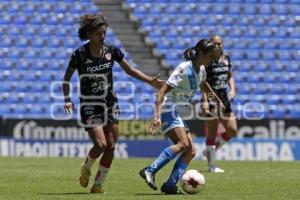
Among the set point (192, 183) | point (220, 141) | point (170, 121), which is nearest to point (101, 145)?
point (170, 121)

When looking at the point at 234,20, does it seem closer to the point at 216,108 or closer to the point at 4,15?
the point at 4,15

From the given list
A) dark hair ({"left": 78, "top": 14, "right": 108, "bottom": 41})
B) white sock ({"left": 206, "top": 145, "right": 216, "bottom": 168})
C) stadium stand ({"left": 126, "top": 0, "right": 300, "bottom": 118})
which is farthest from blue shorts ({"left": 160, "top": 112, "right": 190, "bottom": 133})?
stadium stand ({"left": 126, "top": 0, "right": 300, "bottom": 118})

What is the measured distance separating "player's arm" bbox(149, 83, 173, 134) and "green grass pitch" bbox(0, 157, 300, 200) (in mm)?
883

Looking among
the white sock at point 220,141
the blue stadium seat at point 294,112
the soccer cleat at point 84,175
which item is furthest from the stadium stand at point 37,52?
the soccer cleat at point 84,175

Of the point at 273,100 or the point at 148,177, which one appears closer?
the point at 148,177

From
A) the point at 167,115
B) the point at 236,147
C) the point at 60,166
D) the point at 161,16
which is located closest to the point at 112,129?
the point at 167,115

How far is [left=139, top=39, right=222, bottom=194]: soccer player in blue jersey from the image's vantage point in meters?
10.8

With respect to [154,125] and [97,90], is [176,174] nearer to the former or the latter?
[154,125]

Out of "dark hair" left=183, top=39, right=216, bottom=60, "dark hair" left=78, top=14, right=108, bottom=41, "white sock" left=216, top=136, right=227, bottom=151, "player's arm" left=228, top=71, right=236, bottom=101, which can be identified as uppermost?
"dark hair" left=78, top=14, right=108, bottom=41

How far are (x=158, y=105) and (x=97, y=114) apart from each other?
2.83 feet

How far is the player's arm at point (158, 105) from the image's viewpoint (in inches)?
404

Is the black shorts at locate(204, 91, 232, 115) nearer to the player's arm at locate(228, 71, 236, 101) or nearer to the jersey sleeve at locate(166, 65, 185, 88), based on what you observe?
the player's arm at locate(228, 71, 236, 101)

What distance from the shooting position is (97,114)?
425 inches

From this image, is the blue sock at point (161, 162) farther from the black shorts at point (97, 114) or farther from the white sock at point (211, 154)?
the white sock at point (211, 154)
